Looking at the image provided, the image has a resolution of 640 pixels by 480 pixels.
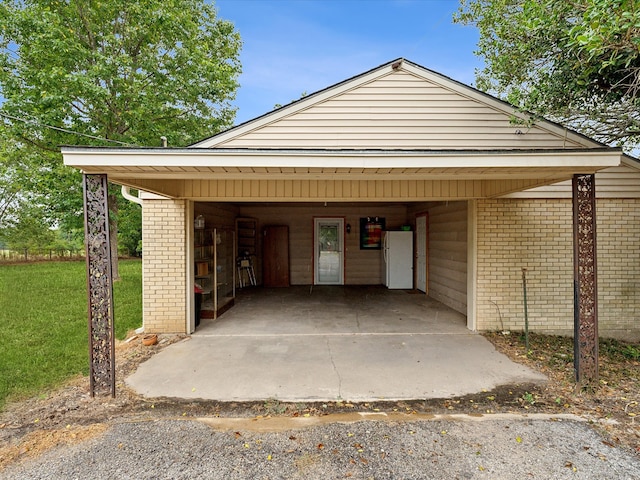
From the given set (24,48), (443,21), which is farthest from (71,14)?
(443,21)

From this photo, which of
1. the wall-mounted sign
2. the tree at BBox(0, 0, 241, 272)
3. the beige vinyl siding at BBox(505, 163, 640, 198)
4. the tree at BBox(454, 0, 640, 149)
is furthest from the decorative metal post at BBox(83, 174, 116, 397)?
the wall-mounted sign

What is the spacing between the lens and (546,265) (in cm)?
571

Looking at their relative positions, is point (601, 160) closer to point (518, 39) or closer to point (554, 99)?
point (554, 99)

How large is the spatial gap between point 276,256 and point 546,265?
6.90m

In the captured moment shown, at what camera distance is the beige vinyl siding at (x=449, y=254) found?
6613 millimetres

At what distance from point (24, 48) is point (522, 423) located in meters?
14.0

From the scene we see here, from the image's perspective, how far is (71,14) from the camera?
10297 millimetres

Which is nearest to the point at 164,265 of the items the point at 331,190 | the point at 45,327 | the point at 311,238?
the point at 45,327

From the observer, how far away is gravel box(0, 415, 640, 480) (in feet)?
7.86

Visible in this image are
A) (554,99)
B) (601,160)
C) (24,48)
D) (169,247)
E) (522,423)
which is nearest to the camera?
(522,423)

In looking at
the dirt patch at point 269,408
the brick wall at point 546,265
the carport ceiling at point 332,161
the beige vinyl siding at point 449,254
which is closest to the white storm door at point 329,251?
the beige vinyl siding at point 449,254

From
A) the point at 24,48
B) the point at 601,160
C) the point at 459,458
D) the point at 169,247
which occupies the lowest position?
the point at 459,458

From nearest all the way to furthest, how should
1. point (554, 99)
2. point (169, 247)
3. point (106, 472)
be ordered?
1. point (106, 472)
2. point (554, 99)
3. point (169, 247)

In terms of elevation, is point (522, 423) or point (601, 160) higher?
point (601, 160)
